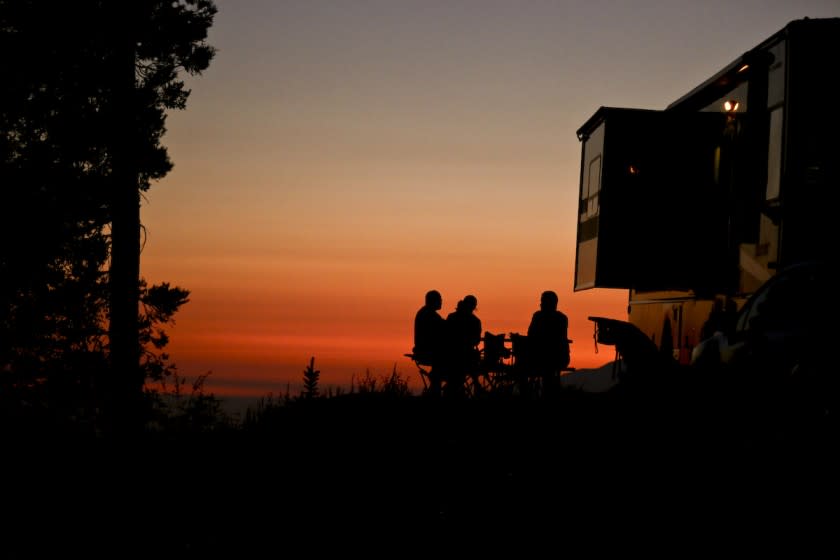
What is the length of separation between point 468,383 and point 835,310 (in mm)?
6092

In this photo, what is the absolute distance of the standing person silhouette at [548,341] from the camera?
1374cm

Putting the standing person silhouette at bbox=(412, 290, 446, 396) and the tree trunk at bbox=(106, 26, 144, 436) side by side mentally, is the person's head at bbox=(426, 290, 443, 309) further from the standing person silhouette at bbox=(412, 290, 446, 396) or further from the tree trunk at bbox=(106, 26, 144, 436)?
the tree trunk at bbox=(106, 26, 144, 436)

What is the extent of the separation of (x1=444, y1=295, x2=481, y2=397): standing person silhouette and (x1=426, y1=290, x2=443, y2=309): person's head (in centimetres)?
26

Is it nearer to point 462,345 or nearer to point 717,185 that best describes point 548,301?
point 462,345

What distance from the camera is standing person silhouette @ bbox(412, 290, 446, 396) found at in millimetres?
13461

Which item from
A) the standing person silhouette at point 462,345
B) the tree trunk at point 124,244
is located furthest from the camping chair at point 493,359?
the tree trunk at point 124,244

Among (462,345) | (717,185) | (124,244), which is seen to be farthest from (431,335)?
(124,244)

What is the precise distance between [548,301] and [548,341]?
497 millimetres

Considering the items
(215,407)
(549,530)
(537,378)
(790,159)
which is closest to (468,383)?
(537,378)

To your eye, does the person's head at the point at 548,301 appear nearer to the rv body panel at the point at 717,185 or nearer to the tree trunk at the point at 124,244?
the rv body panel at the point at 717,185

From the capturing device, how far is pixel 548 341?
542 inches

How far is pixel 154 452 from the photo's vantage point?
1019cm

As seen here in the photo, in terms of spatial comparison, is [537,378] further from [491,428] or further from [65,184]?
[65,184]

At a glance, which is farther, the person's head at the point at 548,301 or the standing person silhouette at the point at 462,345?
the person's head at the point at 548,301
